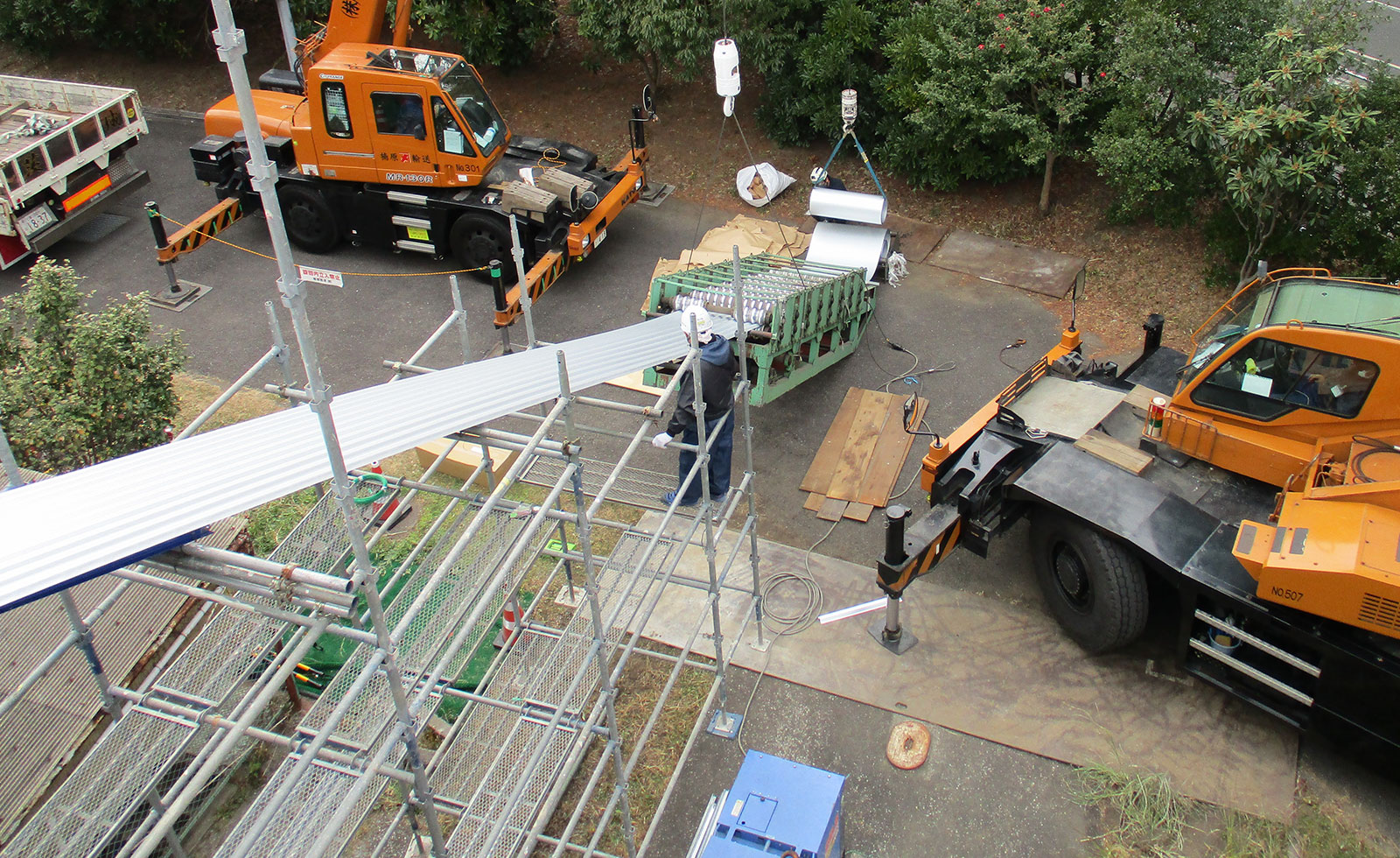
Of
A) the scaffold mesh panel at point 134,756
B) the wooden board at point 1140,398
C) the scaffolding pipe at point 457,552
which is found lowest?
the wooden board at point 1140,398

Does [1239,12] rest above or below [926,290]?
above

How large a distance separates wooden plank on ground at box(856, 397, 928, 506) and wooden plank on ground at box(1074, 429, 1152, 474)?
78.0 inches

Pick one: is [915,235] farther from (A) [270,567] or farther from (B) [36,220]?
(A) [270,567]

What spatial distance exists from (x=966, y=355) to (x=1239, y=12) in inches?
190

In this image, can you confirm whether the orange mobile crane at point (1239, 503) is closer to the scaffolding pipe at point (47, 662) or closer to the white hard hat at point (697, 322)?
the white hard hat at point (697, 322)

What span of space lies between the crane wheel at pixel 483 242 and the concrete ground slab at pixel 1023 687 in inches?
204

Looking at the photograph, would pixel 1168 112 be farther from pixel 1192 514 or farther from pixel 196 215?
pixel 196 215

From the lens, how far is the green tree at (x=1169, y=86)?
38.7ft

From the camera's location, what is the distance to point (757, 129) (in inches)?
618

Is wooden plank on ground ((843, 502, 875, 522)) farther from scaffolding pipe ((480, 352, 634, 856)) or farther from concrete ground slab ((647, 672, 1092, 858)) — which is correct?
scaffolding pipe ((480, 352, 634, 856))

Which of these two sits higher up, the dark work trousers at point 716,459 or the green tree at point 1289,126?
the green tree at point 1289,126

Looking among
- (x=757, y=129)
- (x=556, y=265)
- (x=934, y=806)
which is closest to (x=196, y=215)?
(x=556, y=265)

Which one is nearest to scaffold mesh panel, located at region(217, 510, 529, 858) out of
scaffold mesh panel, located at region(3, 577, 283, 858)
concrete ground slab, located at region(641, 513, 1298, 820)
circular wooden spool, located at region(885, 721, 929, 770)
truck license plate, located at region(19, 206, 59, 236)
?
scaffold mesh panel, located at region(3, 577, 283, 858)

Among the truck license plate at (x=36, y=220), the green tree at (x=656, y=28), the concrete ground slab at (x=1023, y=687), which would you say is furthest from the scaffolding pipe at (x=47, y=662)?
the green tree at (x=656, y=28)
